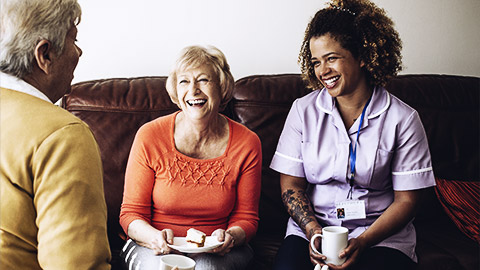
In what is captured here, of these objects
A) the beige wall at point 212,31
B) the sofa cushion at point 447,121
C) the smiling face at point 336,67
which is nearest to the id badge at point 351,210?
the smiling face at point 336,67

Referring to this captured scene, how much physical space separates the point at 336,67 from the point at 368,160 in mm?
379

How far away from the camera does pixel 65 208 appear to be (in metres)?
1.02

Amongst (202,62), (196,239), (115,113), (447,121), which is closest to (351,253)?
(196,239)

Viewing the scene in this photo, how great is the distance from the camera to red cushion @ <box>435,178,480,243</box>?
2.33 metres

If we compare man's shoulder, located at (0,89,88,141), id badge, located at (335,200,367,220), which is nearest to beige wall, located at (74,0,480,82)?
id badge, located at (335,200,367,220)

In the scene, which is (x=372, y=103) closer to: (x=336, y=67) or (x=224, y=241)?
(x=336, y=67)

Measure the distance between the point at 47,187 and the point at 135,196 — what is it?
3.11 ft

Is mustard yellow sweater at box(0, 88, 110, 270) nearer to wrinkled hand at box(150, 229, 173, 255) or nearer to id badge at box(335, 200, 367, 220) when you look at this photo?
wrinkled hand at box(150, 229, 173, 255)

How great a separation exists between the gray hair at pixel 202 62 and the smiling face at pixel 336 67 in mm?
363

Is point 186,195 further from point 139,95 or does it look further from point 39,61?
point 39,61

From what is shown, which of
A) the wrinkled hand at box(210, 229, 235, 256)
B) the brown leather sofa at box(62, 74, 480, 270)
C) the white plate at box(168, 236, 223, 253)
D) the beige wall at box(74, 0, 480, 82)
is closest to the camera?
the white plate at box(168, 236, 223, 253)

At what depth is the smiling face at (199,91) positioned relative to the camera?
2.00 meters

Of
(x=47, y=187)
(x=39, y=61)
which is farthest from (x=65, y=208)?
(x=39, y=61)

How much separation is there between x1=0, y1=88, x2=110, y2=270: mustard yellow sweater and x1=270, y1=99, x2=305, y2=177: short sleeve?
1171mm
